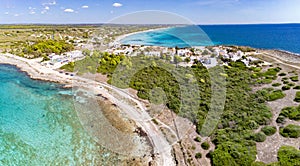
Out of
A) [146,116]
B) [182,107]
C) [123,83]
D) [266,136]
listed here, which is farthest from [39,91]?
[266,136]

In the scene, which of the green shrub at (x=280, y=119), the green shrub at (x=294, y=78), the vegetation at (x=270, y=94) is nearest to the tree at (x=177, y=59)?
the vegetation at (x=270, y=94)

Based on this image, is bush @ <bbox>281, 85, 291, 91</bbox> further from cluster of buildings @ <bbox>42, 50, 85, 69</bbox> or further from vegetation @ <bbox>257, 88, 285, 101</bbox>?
cluster of buildings @ <bbox>42, 50, 85, 69</bbox>

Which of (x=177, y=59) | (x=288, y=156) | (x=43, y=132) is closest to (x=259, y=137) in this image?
(x=288, y=156)

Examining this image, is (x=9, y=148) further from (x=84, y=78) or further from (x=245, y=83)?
(x=245, y=83)

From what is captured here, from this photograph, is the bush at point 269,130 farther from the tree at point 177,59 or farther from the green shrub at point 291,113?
the tree at point 177,59

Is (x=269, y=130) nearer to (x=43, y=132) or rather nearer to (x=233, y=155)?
(x=233, y=155)

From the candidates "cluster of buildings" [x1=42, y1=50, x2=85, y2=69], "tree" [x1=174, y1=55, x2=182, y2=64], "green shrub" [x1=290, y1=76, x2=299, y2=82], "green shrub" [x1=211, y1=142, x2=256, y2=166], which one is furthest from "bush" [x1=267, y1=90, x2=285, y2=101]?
"cluster of buildings" [x1=42, y1=50, x2=85, y2=69]

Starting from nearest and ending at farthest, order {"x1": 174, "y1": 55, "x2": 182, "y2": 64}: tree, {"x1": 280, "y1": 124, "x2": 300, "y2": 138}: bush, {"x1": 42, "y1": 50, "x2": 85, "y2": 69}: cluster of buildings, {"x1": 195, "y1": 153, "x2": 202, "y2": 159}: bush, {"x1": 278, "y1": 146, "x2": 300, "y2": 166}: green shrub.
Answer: {"x1": 278, "y1": 146, "x2": 300, "y2": 166}: green shrub → {"x1": 195, "y1": 153, "x2": 202, "y2": 159}: bush → {"x1": 280, "y1": 124, "x2": 300, "y2": 138}: bush → {"x1": 174, "y1": 55, "x2": 182, "y2": 64}: tree → {"x1": 42, "y1": 50, "x2": 85, "y2": 69}: cluster of buildings

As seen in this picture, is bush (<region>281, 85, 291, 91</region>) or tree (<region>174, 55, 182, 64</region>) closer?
bush (<region>281, 85, 291, 91</region>)
